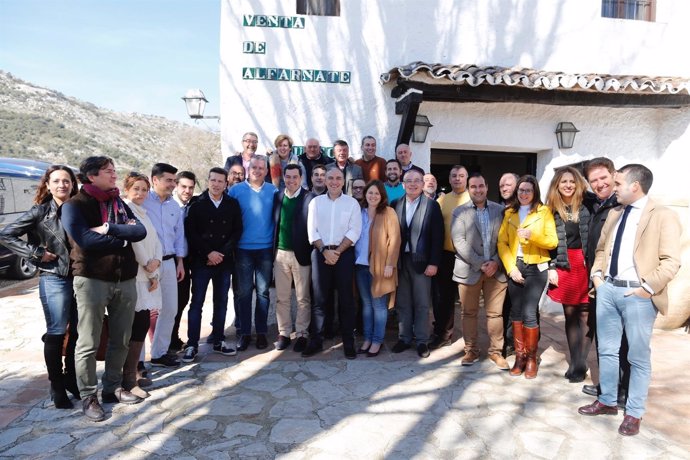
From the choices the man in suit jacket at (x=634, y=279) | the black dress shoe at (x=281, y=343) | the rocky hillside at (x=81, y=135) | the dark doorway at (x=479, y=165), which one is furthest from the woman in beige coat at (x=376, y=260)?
the rocky hillside at (x=81, y=135)

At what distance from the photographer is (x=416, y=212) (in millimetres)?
4449

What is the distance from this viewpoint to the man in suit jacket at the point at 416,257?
4.41m

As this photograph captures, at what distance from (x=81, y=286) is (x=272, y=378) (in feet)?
5.70

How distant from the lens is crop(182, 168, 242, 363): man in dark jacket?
4.26 m

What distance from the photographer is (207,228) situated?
13.9 feet

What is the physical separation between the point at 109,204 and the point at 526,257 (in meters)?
3.45

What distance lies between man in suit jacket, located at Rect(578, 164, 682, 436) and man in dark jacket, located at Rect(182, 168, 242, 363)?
3234mm

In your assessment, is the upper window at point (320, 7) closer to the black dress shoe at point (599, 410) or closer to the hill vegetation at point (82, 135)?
the black dress shoe at point (599, 410)

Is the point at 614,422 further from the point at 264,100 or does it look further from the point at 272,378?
the point at 264,100

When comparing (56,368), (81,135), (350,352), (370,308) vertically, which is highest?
(81,135)

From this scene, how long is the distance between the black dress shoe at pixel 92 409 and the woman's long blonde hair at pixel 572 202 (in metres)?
3.93

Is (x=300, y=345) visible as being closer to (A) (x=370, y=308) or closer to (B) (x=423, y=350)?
(A) (x=370, y=308)

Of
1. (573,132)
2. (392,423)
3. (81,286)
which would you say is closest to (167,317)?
(81,286)

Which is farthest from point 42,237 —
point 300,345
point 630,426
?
point 630,426
